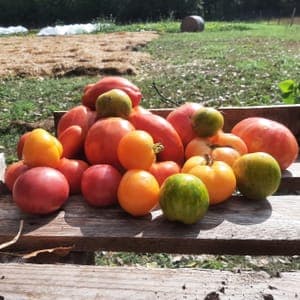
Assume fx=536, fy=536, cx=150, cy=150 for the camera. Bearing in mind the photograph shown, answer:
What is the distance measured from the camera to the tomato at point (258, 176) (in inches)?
59.6

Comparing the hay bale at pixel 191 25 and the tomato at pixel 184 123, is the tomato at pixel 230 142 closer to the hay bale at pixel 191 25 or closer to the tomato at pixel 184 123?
the tomato at pixel 184 123

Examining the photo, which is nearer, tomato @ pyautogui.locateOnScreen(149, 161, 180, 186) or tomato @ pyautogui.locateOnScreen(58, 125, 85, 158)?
tomato @ pyautogui.locateOnScreen(149, 161, 180, 186)

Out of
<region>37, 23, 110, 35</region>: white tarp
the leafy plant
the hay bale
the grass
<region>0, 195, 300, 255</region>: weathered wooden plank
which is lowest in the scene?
<region>37, 23, 110, 35</region>: white tarp

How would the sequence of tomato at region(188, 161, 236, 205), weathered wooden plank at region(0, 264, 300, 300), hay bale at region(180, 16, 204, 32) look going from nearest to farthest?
weathered wooden plank at region(0, 264, 300, 300) → tomato at region(188, 161, 236, 205) → hay bale at region(180, 16, 204, 32)

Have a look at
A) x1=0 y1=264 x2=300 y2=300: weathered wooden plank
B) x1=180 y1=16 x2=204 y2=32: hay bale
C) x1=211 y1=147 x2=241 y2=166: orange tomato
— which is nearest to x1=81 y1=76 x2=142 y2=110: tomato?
x1=211 y1=147 x2=241 y2=166: orange tomato

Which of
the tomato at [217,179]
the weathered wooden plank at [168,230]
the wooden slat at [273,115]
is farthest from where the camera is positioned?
the wooden slat at [273,115]

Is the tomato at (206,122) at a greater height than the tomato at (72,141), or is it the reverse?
the tomato at (206,122)

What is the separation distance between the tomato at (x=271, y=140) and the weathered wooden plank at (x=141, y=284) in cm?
63

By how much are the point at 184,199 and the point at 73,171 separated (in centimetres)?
43

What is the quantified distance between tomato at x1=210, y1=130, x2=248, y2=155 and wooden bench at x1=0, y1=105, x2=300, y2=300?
0.17 m

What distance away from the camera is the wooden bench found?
1141 mm

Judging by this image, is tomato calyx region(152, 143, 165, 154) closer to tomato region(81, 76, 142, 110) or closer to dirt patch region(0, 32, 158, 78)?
tomato region(81, 76, 142, 110)

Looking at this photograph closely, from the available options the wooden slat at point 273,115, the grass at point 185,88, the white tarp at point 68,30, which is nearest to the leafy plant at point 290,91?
the grass at point 185,88

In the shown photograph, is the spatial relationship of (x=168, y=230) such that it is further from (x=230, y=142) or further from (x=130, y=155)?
(x=230, y=142)
